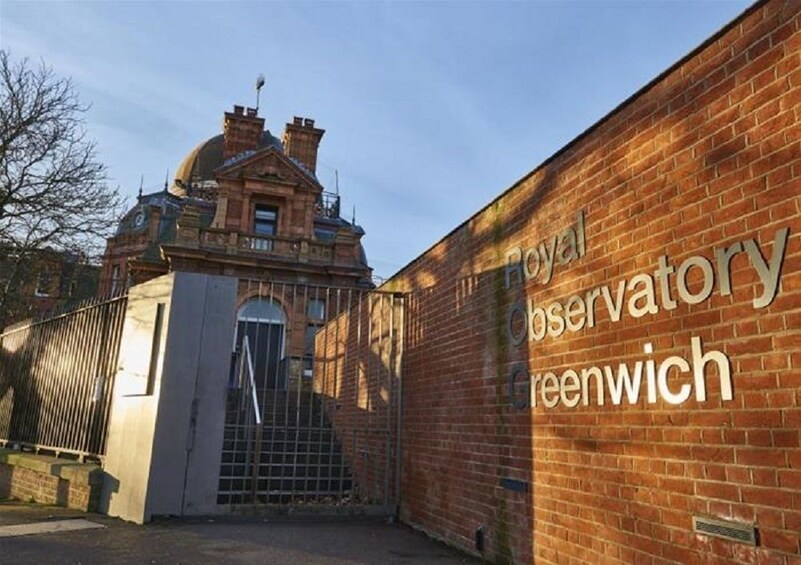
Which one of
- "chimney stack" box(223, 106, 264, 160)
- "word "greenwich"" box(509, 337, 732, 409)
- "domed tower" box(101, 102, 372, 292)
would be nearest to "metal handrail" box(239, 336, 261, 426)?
"word "greenwich"" box(509, 337, 732, 409)

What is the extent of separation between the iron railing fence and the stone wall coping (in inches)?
8.2

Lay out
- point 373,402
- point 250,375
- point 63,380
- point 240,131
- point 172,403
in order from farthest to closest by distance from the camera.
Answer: point 240,131, point 63,380, point 373,402, point 250,375, point 172,403

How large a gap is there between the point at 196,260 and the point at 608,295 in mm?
22546

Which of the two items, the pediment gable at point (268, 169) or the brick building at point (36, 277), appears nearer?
the brick building at point (36, 277)

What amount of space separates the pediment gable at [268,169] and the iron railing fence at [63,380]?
53.6 ft

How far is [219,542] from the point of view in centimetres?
548

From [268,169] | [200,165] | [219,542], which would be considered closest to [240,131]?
[268,169]

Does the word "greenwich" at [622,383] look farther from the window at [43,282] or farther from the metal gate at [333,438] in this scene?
the window at [43,282]

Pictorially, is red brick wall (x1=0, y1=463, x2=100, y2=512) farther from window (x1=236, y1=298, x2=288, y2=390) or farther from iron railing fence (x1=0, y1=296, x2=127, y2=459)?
window (x1=236, y1=298, x2=288, y2=390)

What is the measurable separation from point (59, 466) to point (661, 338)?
23.8 ft

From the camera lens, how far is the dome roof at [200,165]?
126 ft

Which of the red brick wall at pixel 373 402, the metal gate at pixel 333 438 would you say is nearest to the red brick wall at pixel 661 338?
the red brick wall at pixel 373 402

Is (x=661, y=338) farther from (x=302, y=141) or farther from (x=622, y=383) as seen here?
(x=302, y=141)

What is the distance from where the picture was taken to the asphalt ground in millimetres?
4918
